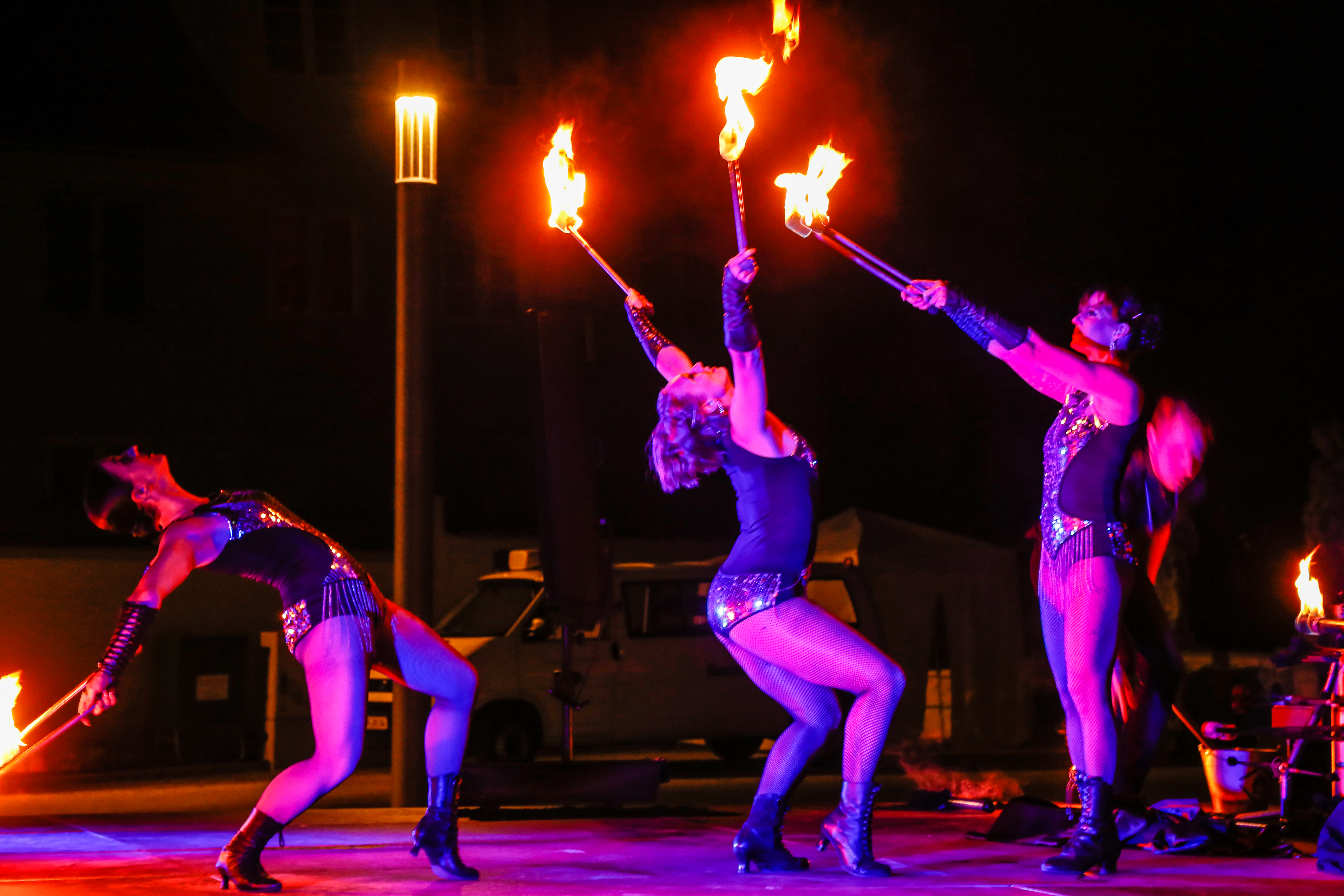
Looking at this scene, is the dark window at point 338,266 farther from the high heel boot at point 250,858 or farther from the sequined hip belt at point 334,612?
the high heel boot at point 250,858

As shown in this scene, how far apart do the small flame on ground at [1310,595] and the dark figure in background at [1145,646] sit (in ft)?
2.43

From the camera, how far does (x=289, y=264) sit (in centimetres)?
2014

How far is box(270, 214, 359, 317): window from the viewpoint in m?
20.0

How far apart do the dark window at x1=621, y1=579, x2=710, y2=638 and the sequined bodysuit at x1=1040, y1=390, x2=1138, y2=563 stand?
8850 millimetres

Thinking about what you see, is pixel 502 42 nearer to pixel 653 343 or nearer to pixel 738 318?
pixel 653 343

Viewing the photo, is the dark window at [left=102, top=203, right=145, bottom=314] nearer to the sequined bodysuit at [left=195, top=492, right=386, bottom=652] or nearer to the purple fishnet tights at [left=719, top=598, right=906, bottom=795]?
the sequined bodysuit at [left=195, top=492, right=386, bottom=652]

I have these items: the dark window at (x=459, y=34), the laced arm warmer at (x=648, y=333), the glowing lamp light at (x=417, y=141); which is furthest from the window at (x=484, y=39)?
the laced arm warmer at (x=648, y=333)

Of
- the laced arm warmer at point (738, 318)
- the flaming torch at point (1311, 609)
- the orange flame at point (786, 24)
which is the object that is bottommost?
the flaming torch at point (1311, 609)

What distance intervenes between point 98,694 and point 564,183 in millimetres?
3115

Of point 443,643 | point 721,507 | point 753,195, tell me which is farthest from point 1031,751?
point 443,643

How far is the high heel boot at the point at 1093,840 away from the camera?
212 inches

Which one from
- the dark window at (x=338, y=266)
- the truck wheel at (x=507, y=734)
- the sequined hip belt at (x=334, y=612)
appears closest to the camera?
the sequined hip belt at (x=334, y=612)

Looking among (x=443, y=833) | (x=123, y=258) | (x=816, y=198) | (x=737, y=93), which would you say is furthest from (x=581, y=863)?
(x=123, y=258)

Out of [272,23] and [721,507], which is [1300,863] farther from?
[272,23]
